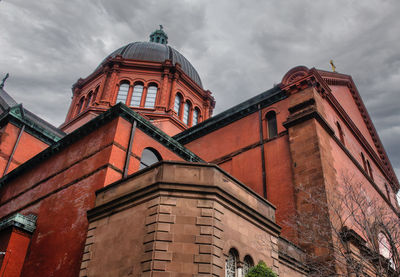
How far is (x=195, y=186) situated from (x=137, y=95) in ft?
84.7

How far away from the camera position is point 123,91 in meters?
36.8

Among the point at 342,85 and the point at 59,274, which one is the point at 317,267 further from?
the point at 342,85

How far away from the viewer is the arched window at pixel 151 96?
35.8 m

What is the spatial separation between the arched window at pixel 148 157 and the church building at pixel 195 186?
0.06 m

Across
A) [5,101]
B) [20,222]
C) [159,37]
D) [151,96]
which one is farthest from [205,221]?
[159,37]

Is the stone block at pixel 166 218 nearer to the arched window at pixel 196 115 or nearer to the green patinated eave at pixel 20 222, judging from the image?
the green patinated eave at pixel 20 222

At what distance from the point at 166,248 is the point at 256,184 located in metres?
10.4

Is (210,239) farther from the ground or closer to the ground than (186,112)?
closer to the ground

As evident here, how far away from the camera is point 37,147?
2677 cm

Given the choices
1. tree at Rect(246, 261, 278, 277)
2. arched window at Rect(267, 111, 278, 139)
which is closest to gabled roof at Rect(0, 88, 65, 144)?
arched window at Rect(267, 111, 278, 139)

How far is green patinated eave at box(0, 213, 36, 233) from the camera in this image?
1661 cm

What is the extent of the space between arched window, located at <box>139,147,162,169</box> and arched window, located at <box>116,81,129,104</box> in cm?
1779

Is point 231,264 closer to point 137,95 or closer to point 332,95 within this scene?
point 332,95

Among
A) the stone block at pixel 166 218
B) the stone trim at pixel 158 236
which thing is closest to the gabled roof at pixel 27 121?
the stone trim at pixel 158 236
